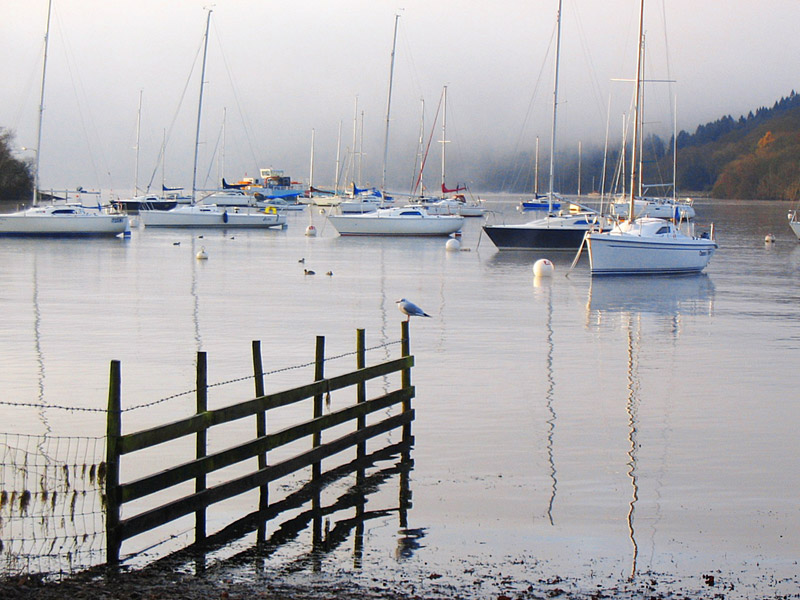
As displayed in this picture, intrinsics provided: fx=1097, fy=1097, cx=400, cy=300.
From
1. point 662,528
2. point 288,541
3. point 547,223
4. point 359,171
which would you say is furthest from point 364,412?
point 359,171

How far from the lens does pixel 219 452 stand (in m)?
10.2

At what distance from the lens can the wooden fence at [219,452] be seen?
9.08m

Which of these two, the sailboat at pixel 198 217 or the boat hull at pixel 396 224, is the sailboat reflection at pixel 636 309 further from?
the sailboat at pixel 198 217

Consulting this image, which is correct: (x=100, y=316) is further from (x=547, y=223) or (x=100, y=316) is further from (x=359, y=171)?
(x=359, y=171)

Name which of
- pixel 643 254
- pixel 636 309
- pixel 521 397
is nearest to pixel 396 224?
pixel 643 254

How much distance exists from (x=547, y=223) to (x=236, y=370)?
4295 centimetres

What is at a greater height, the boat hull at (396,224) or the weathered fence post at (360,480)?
the boat hull at (396,224)

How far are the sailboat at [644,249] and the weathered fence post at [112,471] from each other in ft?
118

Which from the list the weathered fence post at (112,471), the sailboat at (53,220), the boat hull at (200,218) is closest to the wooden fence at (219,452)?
the weathered fence post at (112,471)

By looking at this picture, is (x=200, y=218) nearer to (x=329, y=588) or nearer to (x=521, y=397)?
(x=521, y=397)

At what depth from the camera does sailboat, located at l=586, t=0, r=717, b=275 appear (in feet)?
144

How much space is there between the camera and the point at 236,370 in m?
19.2

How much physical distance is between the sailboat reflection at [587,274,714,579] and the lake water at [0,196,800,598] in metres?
0.08

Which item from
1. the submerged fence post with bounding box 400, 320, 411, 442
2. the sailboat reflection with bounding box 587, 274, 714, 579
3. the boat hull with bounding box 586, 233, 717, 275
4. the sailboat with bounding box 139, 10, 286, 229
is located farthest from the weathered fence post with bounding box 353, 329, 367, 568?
the sailboat with bounding box 139, 10, 286, 229
